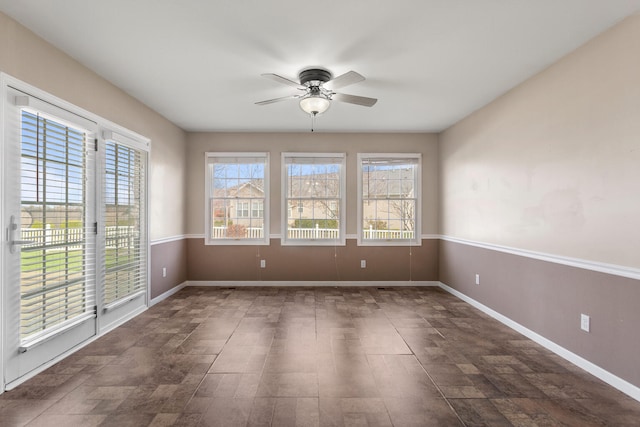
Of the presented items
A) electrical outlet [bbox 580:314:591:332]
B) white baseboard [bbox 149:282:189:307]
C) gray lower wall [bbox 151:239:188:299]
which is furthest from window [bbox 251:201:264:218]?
electrical outlet [bbox 580:314:591:332]

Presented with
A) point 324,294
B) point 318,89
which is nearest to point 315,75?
point 318,89

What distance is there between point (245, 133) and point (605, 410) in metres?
5.32

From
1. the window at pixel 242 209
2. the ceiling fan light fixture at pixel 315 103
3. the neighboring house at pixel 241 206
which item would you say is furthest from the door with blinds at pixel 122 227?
the ceiling fan light fixture at pixel 315 103

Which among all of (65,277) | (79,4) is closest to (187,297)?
(65,277)

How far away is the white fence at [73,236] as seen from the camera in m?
2.48

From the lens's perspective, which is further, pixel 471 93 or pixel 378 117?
pixel 378 117

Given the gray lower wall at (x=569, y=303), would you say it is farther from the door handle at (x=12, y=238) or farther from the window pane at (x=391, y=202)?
the door handle at (x=12, y=238)

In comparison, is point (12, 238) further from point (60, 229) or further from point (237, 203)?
point (237, 203)

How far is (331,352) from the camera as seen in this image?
9.48ft

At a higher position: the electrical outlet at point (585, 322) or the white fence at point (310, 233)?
the white fence at point (310, 233)

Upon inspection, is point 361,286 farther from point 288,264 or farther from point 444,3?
point 444,3

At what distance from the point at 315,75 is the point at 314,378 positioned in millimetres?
2671

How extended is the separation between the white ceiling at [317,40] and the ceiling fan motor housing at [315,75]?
90 millimetres

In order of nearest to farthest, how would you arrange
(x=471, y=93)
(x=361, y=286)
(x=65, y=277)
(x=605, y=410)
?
1. (x=605, y=410)
2. (x=65, y=277)
3. (x=471, y=93)
4. (x=361, y=286)
